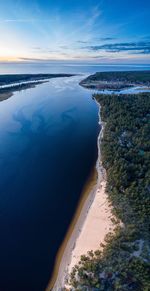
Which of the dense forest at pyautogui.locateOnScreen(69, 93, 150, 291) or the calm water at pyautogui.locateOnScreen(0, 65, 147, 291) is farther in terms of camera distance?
the calm water at pyautogui.locateOnScreen(0, 65, 147, 291)

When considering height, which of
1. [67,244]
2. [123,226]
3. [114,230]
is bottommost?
[67,244]

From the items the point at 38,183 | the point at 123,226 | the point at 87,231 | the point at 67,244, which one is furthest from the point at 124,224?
the point at 38,183

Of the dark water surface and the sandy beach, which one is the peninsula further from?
the dark water surface

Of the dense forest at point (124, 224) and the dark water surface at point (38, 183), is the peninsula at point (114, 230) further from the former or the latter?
the dark water surface at point (38, 183)

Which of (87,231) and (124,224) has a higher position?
(124,224)

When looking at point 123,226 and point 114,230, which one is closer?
point 114,230

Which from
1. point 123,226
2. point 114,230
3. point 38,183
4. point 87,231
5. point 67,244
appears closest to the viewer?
point 114,230

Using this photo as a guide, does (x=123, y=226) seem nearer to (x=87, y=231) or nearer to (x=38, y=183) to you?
(x=87, y=231)

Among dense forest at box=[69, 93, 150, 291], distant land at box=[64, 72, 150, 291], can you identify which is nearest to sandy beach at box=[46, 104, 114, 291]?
distant land at box=[64, 72, 150, 291]

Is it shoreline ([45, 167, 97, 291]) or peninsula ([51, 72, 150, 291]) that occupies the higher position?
peninsula ([51, 72, 150, 291])
